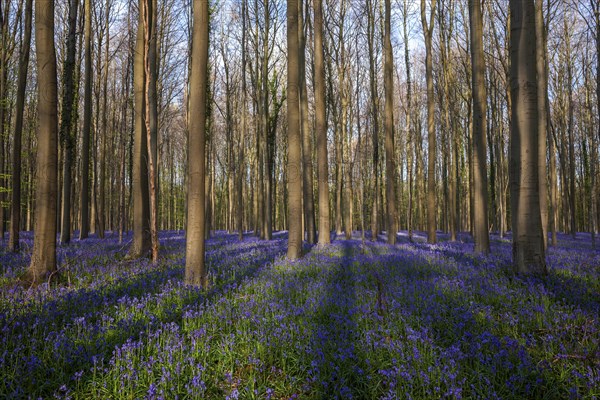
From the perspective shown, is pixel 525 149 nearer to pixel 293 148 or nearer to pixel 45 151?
pixel 293 148

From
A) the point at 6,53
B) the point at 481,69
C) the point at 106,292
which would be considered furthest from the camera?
the point at 6,53

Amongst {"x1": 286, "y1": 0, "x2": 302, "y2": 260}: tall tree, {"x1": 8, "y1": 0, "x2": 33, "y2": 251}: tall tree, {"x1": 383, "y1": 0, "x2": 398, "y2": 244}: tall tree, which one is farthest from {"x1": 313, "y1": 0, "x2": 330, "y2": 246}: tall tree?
{"x1": 8, "y1": 0, "x2": 33, "y2": 251}: tall tree

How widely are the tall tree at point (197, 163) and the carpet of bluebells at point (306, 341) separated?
69 cm

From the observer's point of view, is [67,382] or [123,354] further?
[123,354]

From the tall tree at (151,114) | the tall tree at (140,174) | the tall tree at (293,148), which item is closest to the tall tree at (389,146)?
the tall tree at (293,148)

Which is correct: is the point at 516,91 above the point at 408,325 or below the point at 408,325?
above

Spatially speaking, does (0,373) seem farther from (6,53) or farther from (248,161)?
(248,161)

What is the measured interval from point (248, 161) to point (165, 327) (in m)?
37.5

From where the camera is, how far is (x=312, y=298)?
16.6 ft

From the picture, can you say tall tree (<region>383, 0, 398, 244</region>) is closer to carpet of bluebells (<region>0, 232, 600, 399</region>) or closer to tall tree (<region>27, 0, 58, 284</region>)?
carpet of bluebells (<region>0, 232, 600, 399</region>)

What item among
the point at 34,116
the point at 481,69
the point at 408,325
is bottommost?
the point at 408,325

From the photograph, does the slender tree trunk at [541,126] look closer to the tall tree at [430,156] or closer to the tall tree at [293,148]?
the tall tree at [430,156]

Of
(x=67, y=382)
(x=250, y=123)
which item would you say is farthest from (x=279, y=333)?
(x=250, y=123)

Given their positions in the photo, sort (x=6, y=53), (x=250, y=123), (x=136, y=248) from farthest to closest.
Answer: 1. (x=250, y=123)
2. (x=6, y=53)
3. (x=136, y=248)
